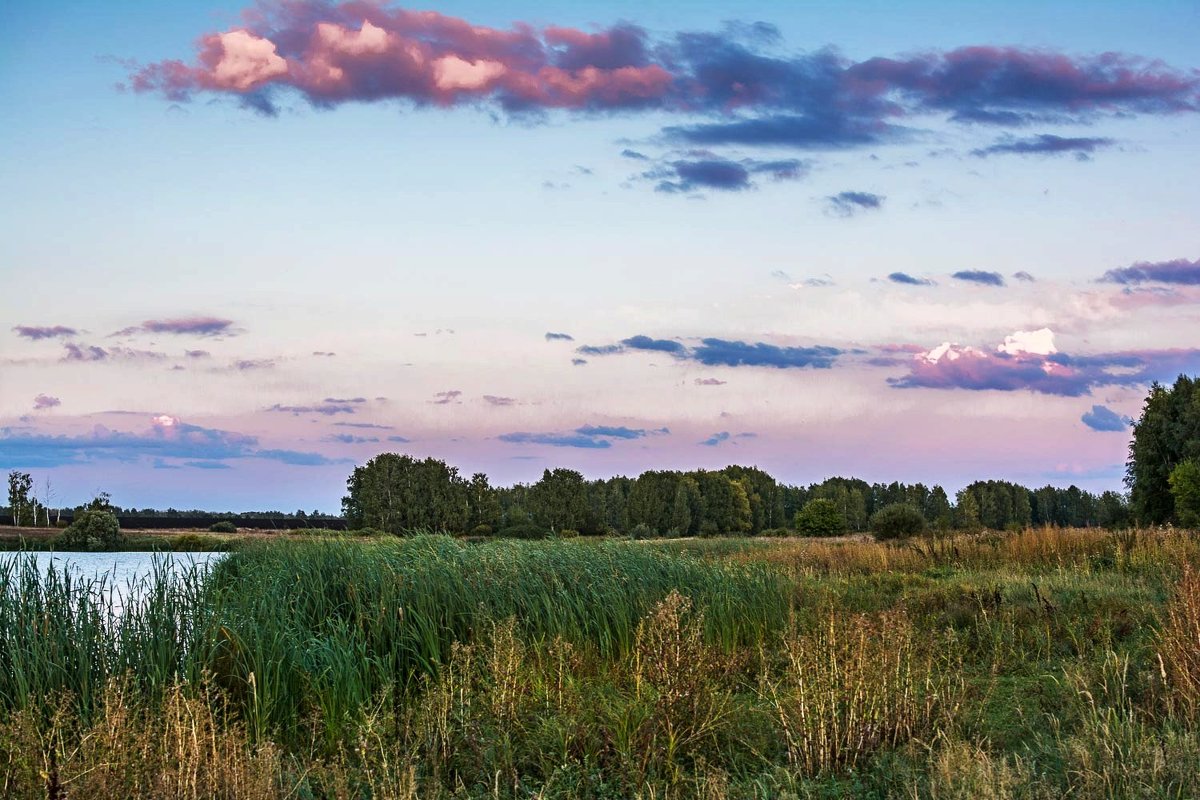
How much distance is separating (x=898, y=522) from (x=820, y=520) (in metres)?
20.4

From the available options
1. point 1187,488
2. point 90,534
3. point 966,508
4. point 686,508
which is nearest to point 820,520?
point 1187,488

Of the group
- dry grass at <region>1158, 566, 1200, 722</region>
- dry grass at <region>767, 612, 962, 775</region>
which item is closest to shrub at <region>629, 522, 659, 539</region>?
dry grass at <region>1158, 566, 1200, 722</region>

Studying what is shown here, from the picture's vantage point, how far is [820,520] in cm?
5553

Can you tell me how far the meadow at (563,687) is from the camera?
6.60 metres

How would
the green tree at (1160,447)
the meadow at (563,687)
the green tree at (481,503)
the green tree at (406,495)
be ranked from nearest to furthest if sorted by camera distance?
the meadow at (563,687) → the green tree at (1160,447) → the green tree at (406,495) → the green tree at (481,503)

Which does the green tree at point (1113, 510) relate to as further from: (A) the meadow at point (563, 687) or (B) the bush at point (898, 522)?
(A) the meadow at point (563, 687)

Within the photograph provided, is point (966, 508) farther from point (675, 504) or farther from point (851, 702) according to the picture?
point (851, 702)

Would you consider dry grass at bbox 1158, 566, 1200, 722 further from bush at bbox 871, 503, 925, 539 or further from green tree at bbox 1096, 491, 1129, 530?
green tree at bbox 1096, 491, 1129, 530

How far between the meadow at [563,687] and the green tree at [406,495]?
126 feet

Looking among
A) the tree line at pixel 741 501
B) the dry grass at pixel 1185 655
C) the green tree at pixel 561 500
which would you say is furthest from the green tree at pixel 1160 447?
the dry grass at pixel 1185 655

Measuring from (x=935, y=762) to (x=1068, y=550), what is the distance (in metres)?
15.7

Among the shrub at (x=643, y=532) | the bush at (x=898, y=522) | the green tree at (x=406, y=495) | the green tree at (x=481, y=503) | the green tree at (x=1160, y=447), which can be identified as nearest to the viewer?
the bush at (x=898, y=522)

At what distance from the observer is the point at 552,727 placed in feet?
26.4

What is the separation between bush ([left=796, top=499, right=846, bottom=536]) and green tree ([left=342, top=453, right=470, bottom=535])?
1925 cm
